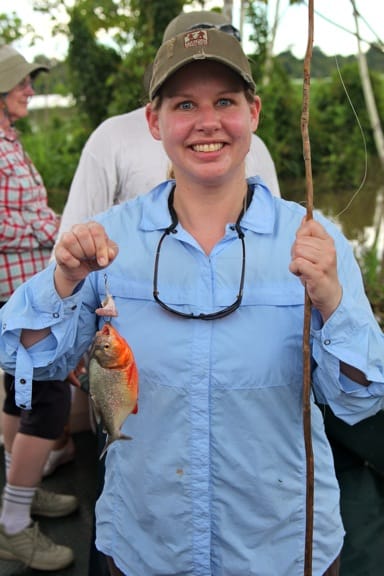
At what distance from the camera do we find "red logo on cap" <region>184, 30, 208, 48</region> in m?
1.78

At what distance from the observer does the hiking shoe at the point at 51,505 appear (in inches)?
149

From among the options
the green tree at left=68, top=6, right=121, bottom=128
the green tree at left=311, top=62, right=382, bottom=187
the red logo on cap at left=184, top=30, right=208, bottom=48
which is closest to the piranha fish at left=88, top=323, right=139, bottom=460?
the red logo on cap at left=184, top=30, right=208, bottom=48

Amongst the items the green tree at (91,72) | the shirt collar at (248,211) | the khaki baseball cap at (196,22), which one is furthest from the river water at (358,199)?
the shirt collar at (248,211)

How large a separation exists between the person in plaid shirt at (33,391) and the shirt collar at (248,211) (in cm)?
157

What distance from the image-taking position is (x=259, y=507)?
1.76 meters

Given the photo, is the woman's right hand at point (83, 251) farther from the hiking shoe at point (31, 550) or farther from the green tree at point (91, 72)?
the green tree at point (91, 72)

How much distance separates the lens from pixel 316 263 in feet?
4.88

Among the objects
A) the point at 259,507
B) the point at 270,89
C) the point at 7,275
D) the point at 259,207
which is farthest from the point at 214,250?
the point at 270,89

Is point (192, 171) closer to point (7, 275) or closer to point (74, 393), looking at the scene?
point (7, 275)

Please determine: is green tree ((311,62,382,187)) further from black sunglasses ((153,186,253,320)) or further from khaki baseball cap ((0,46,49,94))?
black sunglasses ((153,186,253,320))

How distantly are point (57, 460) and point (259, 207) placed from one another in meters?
2.94

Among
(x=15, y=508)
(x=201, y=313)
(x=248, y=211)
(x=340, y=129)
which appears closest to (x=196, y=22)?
(x=248, y=211)

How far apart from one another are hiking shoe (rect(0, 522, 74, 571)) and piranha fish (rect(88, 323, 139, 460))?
→ 184cm

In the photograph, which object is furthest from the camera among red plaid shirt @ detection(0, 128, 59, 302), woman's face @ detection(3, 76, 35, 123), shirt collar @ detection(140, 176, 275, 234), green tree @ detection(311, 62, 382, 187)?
green tree @ detection(311, 62, 382, 187)
